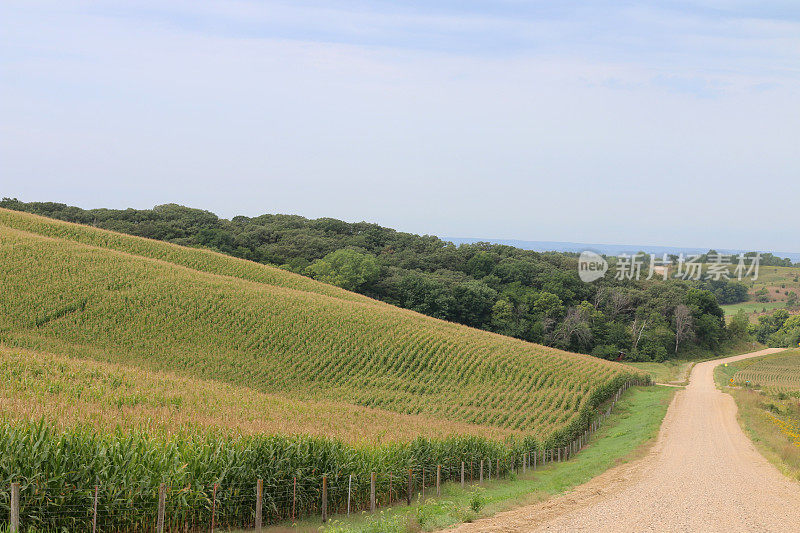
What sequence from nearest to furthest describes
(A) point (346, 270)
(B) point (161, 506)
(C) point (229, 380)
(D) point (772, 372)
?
(B) point (161, 506) → (C) point (229, 380) → (D) point (772, 372) → (A) point (346, 270)

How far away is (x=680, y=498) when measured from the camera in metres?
15.6

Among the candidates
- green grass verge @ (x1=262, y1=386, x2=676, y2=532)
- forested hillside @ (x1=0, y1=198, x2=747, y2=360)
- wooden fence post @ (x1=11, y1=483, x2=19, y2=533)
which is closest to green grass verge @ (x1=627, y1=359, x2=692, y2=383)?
forested hillside @ (x1=0, y1=198, x2=747, y2=360)

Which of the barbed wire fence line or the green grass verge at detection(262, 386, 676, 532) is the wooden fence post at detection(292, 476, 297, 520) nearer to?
the barbed wire fence line

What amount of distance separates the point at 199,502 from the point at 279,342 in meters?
29.7

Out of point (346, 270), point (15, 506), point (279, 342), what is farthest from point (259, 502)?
point (346, 270)

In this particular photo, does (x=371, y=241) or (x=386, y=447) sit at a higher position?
(x=371, y=241)

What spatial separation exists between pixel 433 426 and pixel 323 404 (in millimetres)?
6444

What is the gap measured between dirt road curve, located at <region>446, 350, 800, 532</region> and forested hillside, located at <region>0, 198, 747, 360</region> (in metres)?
57.1

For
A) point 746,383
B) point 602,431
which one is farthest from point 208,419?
point 746,383

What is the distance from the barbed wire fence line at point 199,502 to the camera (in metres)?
10.9

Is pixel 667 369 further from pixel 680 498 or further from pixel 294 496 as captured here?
pixel 294 496

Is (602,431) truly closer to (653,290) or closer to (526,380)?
(526,380)

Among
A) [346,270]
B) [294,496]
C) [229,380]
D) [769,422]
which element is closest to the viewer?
[294,496]

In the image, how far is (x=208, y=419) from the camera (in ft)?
63.5
